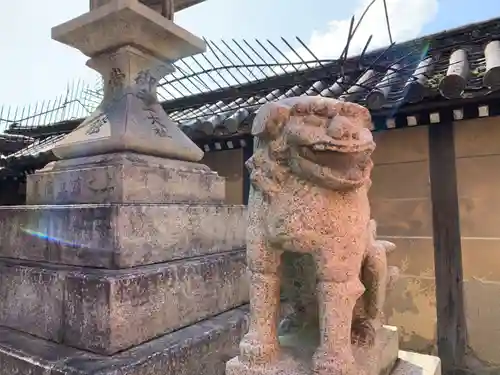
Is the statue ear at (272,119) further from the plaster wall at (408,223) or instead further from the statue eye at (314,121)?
the plaster wall at (408,223)

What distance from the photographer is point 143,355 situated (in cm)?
222

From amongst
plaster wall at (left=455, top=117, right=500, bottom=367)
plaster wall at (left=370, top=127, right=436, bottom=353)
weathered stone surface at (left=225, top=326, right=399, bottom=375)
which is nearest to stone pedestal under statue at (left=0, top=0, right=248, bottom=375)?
weathered stone surface at (left=225, top=326, right=399, bottom=375)

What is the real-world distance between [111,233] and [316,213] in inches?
59.6

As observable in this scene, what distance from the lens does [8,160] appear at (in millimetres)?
7191

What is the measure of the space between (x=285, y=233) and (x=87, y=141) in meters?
2.15

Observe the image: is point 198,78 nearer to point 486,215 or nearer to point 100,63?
point 100,63

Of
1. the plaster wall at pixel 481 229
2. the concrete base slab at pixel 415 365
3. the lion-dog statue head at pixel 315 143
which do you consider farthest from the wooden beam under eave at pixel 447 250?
the lion-dog statue head at pixel 315 143

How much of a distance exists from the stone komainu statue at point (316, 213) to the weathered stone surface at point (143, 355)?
0.88m

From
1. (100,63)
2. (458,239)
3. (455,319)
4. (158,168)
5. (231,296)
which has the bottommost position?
(455,319)

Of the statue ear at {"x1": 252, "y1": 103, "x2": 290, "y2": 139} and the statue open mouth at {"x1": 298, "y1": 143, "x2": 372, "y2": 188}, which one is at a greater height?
the statue ear at {"x1": 252, "y1": 103, "x2": 290, "y2": 139}

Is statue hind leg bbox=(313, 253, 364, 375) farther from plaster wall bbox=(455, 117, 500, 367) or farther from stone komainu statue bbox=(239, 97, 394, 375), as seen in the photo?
plaster wall bbox=(455, 117, 500, 367)

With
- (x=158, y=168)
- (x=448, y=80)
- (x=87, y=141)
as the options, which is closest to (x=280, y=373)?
(x=158, y=168)

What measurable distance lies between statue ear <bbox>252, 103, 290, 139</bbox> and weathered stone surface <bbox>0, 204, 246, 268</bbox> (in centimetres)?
133

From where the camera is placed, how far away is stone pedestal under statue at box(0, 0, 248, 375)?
2287 millimetres
